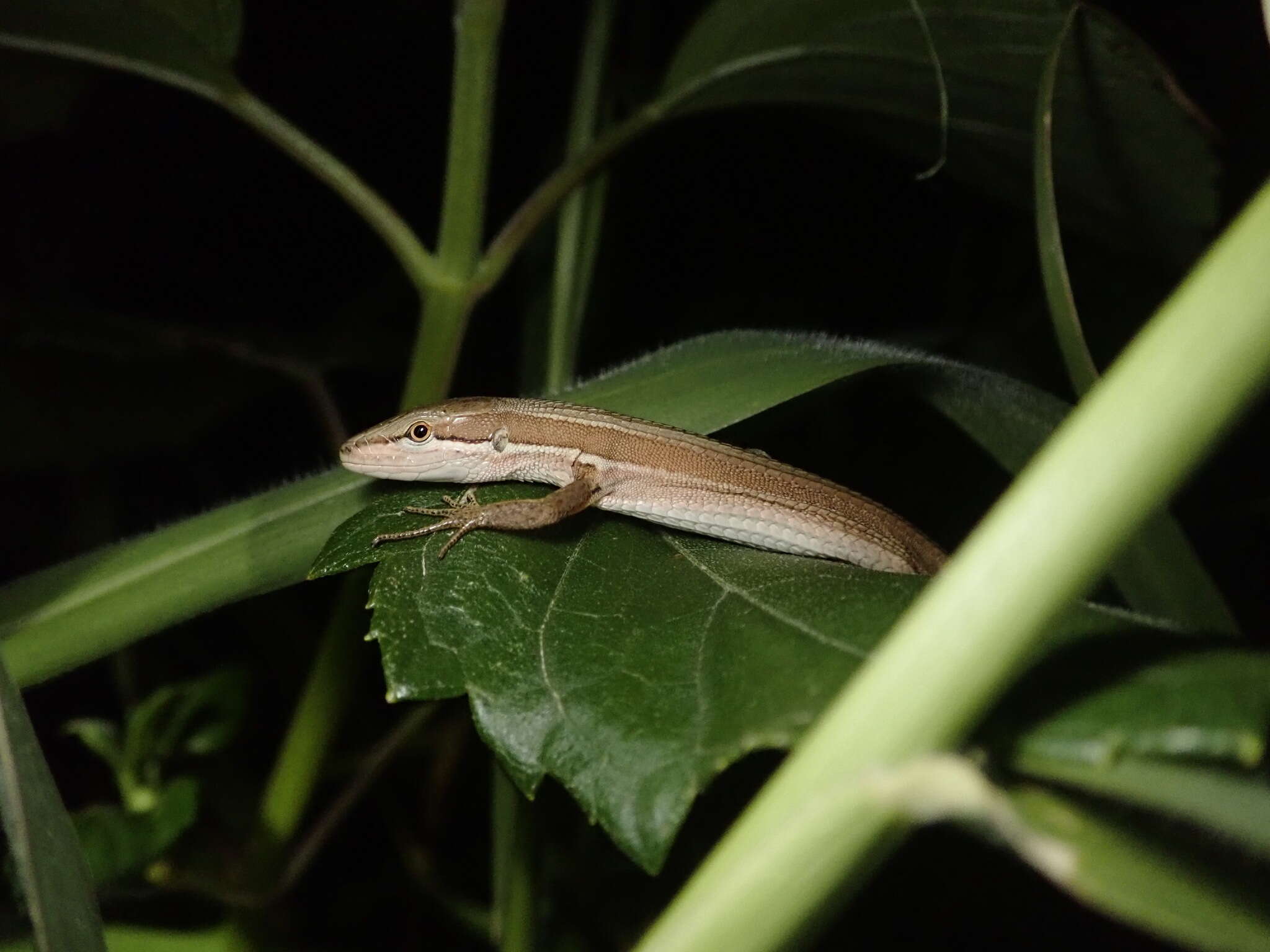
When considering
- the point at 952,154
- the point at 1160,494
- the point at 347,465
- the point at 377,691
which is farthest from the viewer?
the point at 377,691

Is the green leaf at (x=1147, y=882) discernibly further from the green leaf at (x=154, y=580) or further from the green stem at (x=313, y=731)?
the green stem at (x=313, y=731)

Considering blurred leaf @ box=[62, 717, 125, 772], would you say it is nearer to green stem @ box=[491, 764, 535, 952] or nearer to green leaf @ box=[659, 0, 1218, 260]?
green stem @ box=[491, 764, 535, 952]

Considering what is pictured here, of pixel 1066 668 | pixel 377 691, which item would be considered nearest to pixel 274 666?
pixel 377 691

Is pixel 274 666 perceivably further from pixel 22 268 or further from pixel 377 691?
pixel 22 268

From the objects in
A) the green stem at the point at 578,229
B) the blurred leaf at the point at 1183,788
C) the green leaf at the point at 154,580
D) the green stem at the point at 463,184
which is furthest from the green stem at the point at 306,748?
the blurred leaf at the point at 1183,788

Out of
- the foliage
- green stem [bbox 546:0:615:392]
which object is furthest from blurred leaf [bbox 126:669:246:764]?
green stem [bbox 546:0:615:392]
